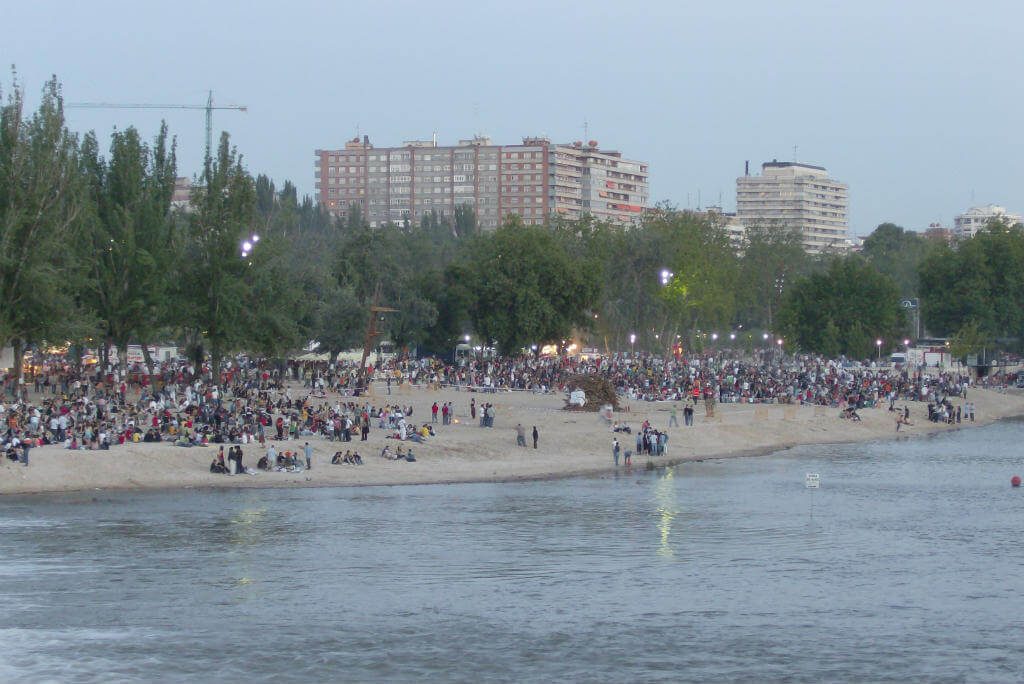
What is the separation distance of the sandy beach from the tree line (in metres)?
9.03

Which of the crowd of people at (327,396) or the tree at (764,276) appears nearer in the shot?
the crowd of people at (327,396)

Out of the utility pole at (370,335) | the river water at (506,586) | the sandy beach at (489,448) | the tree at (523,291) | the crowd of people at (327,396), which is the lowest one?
the river water at (506,586)

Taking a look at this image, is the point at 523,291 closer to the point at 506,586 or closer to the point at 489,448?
the point at 489,448

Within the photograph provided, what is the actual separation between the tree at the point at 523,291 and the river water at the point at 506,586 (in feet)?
129

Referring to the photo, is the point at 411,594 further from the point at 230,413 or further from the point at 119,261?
the point at 119,261

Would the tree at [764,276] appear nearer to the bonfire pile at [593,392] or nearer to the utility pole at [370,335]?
the utility pole at [370,335]

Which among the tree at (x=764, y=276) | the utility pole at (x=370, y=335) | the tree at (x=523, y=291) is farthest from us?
the tree at (x=764, y=276)

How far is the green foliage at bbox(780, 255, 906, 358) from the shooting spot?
116m

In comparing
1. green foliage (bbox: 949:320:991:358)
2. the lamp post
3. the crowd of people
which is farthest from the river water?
green foliage (bbox: 949:320:991:358)

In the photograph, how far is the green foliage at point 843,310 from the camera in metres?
116

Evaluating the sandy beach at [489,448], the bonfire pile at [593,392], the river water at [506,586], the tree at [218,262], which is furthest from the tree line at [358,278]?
the river water at [506,586]

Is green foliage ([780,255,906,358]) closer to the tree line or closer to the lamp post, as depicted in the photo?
the tree line

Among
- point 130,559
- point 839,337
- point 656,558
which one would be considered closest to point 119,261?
point 130,559

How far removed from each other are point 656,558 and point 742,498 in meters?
12.0
